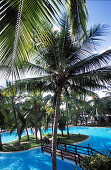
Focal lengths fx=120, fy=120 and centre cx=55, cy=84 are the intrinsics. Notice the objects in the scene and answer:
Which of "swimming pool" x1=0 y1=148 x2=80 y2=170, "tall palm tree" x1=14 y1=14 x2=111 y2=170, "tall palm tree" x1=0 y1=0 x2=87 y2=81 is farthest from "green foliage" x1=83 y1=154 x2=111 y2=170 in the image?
"swimming pool" x1=0 y1=148 x2=80 y2=170

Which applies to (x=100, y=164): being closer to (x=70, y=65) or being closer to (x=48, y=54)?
(x=70, y=65)

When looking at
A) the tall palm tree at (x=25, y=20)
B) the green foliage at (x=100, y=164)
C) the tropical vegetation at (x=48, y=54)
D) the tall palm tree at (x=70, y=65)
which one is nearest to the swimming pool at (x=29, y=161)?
the tropical vegetation at (x=48, y=54)

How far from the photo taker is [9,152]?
12.2 m

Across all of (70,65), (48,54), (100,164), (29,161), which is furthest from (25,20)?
(29,161)

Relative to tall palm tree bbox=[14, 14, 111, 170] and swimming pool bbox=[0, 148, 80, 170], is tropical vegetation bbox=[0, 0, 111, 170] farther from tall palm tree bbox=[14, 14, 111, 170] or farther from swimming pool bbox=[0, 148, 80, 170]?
swimming pool bbox=[0, 148, 80, 170]

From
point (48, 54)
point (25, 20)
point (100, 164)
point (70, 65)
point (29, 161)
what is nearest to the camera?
point (25, 20)

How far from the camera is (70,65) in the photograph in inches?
269

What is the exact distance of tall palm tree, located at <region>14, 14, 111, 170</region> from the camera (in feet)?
19.0

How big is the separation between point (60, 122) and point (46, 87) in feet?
37.6

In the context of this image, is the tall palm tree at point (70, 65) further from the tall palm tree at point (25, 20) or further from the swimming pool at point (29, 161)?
the tall palm tree at point (25, 20)

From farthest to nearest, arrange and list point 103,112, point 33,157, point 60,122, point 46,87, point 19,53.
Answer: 1. point 103,112
2. point 60,122
3. point 33,157
4. point 46,87
5. point 19,53

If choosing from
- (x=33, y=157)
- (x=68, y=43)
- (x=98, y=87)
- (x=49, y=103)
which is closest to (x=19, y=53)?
(x=68, y=43)

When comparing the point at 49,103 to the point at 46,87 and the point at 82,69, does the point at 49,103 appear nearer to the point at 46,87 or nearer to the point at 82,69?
the point at 46,87

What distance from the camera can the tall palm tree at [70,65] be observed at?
5789 millimetres
